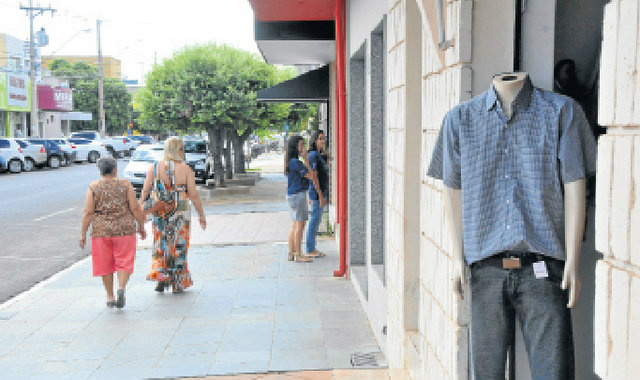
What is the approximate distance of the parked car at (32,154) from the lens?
33.8 m

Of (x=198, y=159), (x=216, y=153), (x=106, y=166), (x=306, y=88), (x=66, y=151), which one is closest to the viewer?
(x=106, y=166)

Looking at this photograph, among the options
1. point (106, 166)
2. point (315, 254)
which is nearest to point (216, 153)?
point (315, 254)

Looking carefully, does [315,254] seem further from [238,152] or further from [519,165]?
[238,152]

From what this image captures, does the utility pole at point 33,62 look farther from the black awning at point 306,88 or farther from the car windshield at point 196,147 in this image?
the black awning at point 306,88

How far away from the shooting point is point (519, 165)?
8.41 feet

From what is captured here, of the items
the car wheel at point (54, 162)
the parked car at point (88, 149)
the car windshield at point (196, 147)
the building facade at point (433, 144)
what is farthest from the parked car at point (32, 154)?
the building facade at point (433, 144)

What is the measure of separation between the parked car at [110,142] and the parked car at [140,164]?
2760 centimetres

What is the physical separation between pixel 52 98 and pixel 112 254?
4920 cm

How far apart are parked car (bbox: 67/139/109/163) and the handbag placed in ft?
121

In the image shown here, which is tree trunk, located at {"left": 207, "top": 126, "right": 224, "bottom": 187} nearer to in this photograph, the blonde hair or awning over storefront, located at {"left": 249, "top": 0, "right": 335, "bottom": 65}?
awning over storefront, located at {"left": 249, "top": 0, "right": 335, "bottom": 65}

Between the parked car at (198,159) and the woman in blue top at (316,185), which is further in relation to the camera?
the parked car at (198,159)

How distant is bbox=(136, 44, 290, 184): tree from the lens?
832 inches

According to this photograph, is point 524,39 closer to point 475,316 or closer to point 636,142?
point 475,316

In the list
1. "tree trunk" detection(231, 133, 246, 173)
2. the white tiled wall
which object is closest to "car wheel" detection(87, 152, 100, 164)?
"tree trunk" detection(231, 133, 246, 173)
